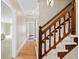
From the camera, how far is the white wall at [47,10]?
608 centimetres

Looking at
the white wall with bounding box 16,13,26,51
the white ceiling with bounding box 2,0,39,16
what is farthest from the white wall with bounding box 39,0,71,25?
the white wall with bounding box 16,13,26,51

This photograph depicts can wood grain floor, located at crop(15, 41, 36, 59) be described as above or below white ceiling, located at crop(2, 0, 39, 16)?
below

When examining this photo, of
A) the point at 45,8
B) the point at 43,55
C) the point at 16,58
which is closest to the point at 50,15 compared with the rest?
the point at 45,8

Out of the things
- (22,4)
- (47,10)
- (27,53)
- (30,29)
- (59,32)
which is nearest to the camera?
(59,32)

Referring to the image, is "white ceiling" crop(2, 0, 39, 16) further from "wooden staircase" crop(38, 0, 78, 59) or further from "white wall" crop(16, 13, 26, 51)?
"wooden staircase" crop(38, 0, 78, 59)

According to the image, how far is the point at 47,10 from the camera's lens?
6156mm

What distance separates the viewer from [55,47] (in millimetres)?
4910

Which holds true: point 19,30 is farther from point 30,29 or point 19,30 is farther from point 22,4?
point 30,29

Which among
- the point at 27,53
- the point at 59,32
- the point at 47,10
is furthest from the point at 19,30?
the point at 59,32

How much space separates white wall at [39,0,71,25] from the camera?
6078 millimetres

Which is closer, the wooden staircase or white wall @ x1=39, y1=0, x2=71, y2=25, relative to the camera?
the wooden staircase

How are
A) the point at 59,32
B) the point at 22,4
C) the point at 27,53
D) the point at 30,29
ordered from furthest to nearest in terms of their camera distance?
the point at 30,29 < the point at 22,4 < the point at 27,53 < the point at 59,32

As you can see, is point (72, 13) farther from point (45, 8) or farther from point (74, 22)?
point (45, 8)

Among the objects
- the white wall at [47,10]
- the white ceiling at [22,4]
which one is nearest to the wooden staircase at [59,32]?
the white wall at [47,10]
